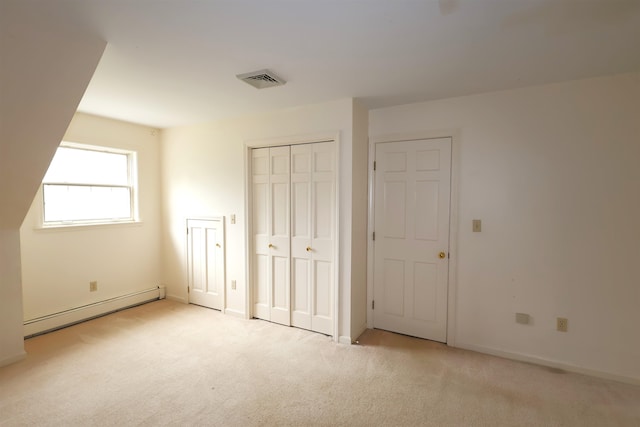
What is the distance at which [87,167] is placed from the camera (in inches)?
142

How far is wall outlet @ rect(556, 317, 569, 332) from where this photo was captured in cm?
253

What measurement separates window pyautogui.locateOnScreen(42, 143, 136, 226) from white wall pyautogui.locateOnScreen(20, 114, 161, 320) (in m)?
0.12

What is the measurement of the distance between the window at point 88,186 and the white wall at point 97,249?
0.38 ft

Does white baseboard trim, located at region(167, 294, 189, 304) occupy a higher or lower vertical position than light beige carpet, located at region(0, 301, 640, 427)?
higher

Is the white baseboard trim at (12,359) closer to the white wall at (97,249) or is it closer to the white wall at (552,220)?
the white wall at (97,249)

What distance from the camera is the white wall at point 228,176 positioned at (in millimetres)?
2988

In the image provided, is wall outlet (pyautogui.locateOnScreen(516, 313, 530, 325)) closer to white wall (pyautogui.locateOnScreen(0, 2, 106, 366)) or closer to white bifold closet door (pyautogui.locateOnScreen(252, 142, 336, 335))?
white bifold closet door (pyautogui.locateOnScreen(252, 142, 336, 335))

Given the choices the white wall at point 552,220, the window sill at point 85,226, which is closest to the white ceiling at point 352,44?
the white wall at point 552,220

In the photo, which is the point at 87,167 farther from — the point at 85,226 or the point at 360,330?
the point at 360,330

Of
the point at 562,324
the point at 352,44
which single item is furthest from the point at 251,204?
the point at 562,324

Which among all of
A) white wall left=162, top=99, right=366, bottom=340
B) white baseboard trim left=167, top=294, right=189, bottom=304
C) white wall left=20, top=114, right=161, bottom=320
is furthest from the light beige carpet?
white baseboard trim left=167, top=294, right=189, bottom=304

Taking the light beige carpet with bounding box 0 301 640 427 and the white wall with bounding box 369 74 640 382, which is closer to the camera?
the light beige carpet with bounding box 0 301 640 427

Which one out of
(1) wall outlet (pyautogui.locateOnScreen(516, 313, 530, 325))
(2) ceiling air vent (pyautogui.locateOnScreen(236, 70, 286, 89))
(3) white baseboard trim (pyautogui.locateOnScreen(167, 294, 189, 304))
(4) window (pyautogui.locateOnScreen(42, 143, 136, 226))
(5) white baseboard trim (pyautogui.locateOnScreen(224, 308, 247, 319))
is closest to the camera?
(2) ceiling air vent (pyautogui.locateOnScreen(236, 70, 286, 89))

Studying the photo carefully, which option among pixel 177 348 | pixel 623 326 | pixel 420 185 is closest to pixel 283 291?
pixel 177 348
